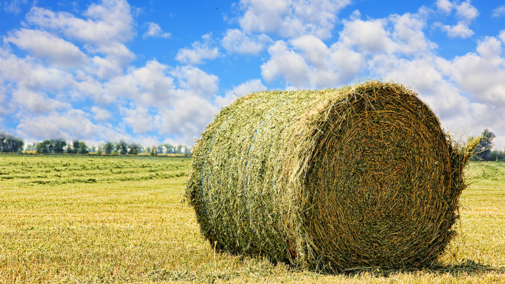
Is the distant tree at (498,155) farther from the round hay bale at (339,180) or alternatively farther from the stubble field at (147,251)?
the round hay bale at (339,180)

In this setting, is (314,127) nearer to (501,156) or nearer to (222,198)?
(222,198)

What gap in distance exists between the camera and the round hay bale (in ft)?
18.7

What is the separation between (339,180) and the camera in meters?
5.89

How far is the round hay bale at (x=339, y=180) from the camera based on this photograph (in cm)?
569

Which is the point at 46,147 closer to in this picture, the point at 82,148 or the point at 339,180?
the point at 82,148

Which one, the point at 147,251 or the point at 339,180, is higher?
the point at 339,180

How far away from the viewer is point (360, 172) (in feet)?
19.8

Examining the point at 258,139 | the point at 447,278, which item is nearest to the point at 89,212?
the point at 258,139

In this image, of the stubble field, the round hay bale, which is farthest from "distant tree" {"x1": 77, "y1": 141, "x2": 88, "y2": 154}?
the round hay bale

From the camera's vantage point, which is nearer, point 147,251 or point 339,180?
point 339,180

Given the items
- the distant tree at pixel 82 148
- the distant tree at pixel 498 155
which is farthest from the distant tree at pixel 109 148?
the distant tree at pixel 498 155

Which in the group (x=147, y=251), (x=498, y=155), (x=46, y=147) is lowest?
(x=147, y=251)

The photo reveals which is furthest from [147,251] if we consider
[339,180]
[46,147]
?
[46,147]

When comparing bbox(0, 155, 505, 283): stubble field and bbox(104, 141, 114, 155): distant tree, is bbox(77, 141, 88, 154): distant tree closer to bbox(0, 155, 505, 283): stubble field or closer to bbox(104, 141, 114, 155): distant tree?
bbox(104, 141, 114, 155): distant tree
